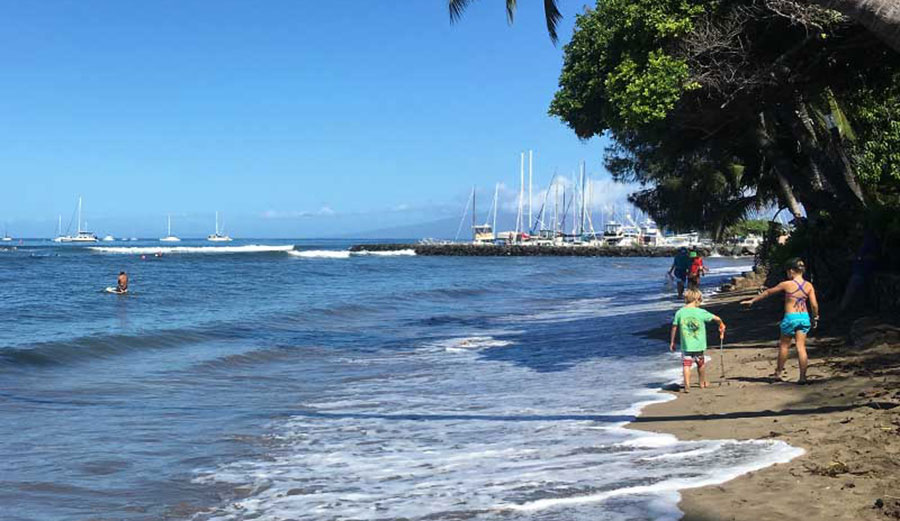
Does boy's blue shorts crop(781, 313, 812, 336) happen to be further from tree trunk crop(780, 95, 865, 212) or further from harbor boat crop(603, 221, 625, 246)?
harbor boat crop(603, 221, 625, 246)

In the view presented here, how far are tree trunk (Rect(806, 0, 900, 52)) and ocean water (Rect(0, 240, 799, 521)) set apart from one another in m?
3.36

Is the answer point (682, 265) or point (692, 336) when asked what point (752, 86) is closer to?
point (692, 336)

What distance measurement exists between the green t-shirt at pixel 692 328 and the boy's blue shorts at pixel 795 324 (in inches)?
35.0

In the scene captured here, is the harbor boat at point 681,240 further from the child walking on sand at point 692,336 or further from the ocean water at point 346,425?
the child walking on sand at point 692,336

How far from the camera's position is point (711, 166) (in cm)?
2858

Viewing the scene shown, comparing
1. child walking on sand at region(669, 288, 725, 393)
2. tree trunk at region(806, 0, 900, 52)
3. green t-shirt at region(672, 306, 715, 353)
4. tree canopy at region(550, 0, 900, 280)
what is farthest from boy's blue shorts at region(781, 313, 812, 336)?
tree trunk at region(806, 0, 900, 52)

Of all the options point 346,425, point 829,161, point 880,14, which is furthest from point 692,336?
point 829,161

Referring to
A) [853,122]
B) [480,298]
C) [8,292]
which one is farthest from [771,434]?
[8,292]

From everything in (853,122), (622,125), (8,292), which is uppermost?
(853,122)

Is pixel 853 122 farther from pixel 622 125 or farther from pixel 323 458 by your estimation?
pixel 323 458

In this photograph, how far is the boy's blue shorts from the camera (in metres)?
9.75

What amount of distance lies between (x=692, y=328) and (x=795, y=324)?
1.21m

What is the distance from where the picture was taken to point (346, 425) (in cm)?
951

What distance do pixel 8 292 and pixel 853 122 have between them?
36.3 m
